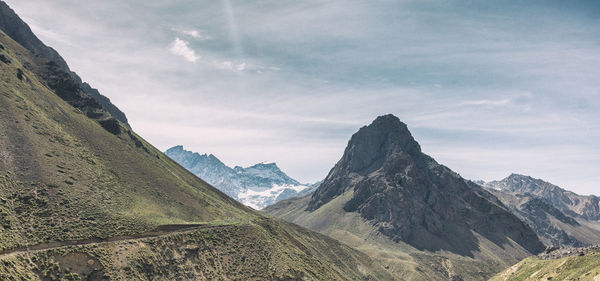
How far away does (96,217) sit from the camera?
10556 cm

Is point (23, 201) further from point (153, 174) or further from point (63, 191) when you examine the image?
point (153, 174)

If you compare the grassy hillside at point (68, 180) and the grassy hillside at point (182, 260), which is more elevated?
the grassy hillside at point (68, 180)

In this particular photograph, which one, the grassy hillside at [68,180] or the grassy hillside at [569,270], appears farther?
the grassy hillside at [569,270]

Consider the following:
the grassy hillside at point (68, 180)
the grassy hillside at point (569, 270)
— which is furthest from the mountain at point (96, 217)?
the grassy hillside at point (569, 270)

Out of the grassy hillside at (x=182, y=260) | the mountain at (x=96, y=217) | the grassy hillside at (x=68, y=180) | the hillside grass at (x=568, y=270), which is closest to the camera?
the grassy hillside at (x=182, y=260)

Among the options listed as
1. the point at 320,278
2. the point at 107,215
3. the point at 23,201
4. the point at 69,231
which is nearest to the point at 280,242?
the point at 320,278

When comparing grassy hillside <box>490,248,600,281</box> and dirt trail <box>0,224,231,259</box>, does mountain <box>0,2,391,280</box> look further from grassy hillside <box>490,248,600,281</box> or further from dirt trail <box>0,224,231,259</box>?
grassy hillside <box>490,248,600,281</box>

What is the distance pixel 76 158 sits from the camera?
439 feet

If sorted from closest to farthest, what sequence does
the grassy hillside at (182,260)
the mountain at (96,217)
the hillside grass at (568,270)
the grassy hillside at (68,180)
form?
the grassy hillside at (182,260), the mountain at (96,217), the grassy hillside at (68,180), the hillside grass at (568,270)

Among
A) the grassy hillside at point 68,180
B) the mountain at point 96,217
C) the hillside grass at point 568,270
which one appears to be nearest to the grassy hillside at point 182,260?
the mountain at point 96,217

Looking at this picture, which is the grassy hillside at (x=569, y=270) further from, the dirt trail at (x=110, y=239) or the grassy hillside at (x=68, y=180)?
the grassy hillside at (x=68, y=180)

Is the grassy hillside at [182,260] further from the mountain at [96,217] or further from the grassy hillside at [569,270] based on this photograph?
the grassy hillside at [569,270]

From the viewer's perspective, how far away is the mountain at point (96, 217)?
281 feet

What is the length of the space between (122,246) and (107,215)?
19.1 meters
